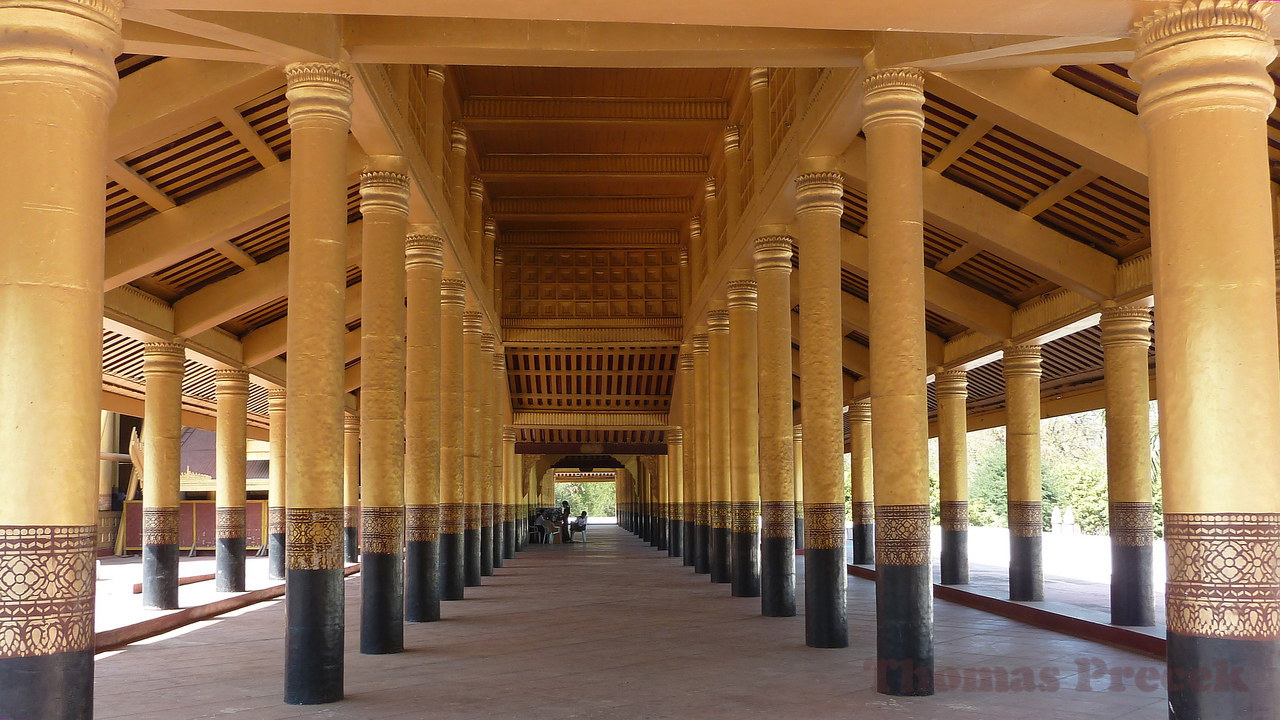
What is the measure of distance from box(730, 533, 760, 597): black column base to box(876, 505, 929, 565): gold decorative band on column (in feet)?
26.1

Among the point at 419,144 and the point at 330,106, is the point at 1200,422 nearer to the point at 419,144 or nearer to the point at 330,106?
the point at 330,106

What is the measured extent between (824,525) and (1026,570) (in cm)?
475

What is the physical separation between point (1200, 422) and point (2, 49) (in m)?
6.08

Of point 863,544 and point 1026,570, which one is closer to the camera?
point 1026,570

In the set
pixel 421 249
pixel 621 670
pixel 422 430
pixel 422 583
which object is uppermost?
pixel 421 249

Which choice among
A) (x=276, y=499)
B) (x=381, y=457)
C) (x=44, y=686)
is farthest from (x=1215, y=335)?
(x=276, y=499)

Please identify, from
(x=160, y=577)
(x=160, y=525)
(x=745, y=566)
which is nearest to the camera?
(x=160, y=577)

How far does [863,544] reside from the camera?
74.3 ft

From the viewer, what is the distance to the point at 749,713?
25.4ft

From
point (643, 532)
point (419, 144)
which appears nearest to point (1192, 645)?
point (419, 144)

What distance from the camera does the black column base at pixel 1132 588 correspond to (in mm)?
11750

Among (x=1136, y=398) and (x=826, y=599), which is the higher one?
(x=1136, y=398)

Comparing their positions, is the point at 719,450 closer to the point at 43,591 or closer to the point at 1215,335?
the point at 1215,335

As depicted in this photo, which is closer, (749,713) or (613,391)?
(749,713)
